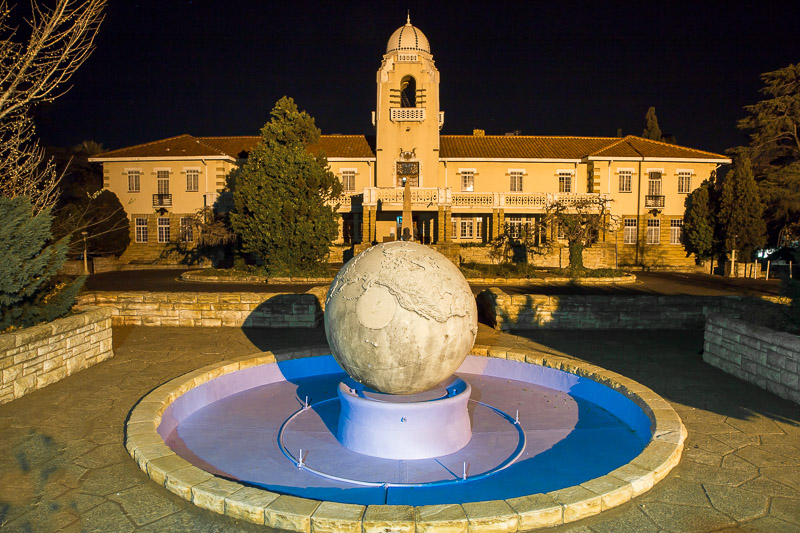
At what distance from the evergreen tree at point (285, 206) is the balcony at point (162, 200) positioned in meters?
13.4

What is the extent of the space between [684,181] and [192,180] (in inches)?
1345

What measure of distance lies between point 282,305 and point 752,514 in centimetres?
1030

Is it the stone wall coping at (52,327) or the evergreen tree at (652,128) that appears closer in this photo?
the stone wall coping at (52,327)

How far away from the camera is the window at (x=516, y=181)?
35.7 m

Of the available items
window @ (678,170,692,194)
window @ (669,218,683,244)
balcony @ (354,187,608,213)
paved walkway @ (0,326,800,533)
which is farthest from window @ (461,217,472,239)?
paved walkway @ (0,326,800,533)

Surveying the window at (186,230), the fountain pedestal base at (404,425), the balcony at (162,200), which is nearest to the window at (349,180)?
the window at (186,230)

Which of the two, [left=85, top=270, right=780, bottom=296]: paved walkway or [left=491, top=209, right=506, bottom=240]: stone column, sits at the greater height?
[left=491, top=209, right=506, bottom=240]: stone column

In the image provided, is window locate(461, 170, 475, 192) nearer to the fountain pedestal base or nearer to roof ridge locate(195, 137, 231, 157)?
roof ridge locate(195, 137, 231, 157)

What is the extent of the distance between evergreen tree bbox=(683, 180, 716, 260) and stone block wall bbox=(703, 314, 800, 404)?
26.3m

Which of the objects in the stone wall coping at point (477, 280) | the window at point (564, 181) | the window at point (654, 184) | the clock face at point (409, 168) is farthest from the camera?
the window at point (564, 181)

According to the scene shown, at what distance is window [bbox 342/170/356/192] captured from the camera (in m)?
35.7

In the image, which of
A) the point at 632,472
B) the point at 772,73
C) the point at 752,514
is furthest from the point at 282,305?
the point at 772,73

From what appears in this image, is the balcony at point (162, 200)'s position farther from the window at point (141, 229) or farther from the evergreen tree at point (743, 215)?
the evergreen tree at point (743, 215)

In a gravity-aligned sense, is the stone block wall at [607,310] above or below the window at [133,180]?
below
